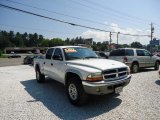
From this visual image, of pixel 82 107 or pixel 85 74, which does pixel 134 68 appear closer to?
pixel 82 107

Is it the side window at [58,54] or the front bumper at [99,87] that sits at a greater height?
the side window at [58,54]

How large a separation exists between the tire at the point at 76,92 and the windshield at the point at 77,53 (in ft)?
3.37

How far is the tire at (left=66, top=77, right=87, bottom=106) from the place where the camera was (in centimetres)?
557

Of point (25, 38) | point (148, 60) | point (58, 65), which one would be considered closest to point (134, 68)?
point (148, 60)

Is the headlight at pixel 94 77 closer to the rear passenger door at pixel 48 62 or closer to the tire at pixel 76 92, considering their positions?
the tire at pixel 76 92

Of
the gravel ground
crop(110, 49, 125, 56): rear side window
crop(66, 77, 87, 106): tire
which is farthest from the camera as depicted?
crop(110, 49, 125, 56): rear side window

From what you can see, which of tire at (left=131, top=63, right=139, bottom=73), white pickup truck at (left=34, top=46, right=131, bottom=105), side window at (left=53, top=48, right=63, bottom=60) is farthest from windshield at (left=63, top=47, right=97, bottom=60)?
tire at (left=131, top=63, right=139, bottom=73)

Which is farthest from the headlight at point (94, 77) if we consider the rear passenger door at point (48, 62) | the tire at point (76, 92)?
the rear passenger door at point (48, 62)

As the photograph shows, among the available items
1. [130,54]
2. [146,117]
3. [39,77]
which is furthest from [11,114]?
[130,54]

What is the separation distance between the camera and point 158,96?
21.1ft

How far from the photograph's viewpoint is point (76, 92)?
573 centimetres

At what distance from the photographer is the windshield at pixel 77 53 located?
267 inches

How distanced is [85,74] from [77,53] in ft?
5.91

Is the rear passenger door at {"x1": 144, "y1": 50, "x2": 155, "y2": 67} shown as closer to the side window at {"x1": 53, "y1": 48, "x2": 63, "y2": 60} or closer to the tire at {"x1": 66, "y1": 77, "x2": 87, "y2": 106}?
the side window at {"x1": 53, "y1": 48, "x2": 63, "y2": 60}
